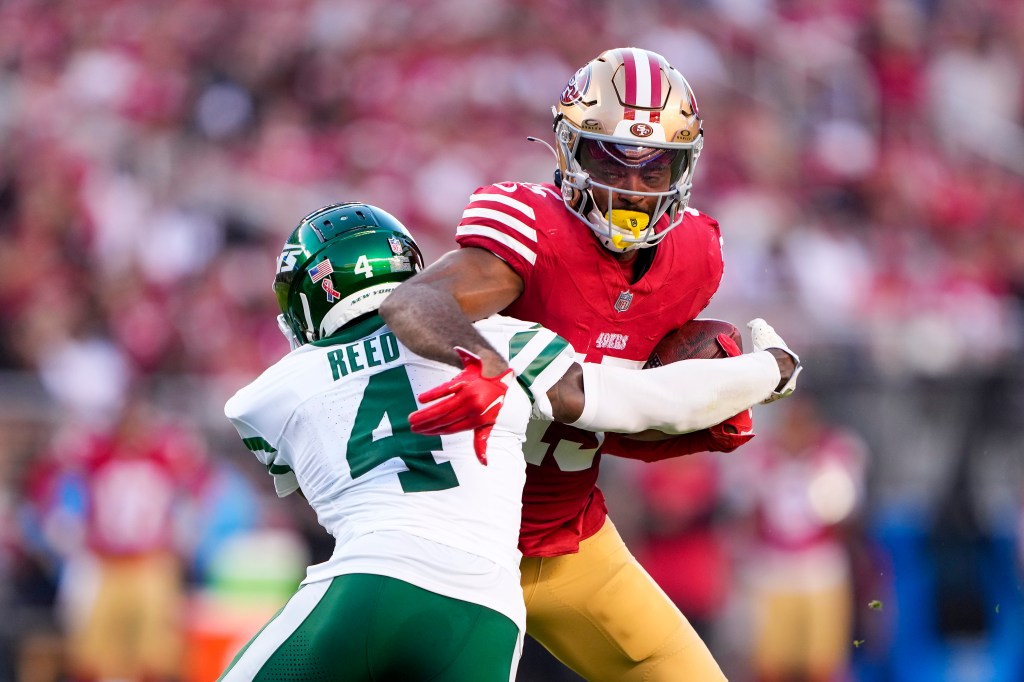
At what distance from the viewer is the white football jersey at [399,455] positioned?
280cm

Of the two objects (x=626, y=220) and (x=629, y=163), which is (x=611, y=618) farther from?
(x=629, y=163)

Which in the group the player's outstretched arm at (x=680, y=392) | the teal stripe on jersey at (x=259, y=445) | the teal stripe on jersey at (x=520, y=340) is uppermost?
the teal stripe on jersey at (x=520, y=340)

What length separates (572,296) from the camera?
3340mm

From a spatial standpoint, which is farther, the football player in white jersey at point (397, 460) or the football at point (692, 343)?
the football at point (692, 343)

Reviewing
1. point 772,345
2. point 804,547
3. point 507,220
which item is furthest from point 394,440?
point 804,547

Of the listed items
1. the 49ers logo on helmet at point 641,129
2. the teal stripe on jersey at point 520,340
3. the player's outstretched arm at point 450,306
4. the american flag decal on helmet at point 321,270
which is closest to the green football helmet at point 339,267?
the american flag decal on helmet at point 321,270

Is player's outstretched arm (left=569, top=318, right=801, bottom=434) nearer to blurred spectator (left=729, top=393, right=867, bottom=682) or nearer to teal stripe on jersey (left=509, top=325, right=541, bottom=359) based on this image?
teal stripe on jersey (left=509, top=325, right=541, bottom=359)

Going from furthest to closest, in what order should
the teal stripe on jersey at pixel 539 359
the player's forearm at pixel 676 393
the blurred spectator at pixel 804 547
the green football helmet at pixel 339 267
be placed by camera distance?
the blurred spectator at pixel 804 547
the green football helmet at pixel 339 267
the player's forearm at pixel 676 393
the teal stripe on jersey at pixel 539 359

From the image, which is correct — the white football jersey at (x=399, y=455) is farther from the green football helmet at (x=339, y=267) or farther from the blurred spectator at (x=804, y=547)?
the blurred spectator at (x=804, y=547)

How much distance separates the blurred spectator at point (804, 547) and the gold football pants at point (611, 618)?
446cm

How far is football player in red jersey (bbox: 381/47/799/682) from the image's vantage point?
3279mm

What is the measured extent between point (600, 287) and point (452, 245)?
6.37m

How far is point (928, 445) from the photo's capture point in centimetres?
784

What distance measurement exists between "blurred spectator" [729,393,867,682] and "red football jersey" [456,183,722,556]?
4487mm
